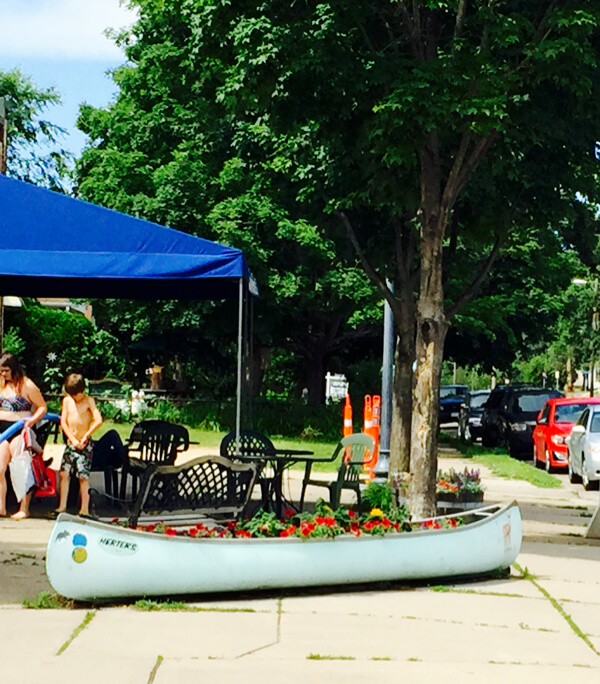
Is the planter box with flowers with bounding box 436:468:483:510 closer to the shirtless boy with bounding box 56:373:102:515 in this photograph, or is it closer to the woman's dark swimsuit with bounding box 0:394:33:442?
the shirtless boy with bounding box 56:373:102:515

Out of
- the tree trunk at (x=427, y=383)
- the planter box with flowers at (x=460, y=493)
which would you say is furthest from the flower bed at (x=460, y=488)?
the tree trunk at (x=427, y=383)

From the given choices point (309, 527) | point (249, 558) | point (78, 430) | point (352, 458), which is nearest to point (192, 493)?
point (309, 527)

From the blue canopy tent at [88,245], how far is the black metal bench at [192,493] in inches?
77.6

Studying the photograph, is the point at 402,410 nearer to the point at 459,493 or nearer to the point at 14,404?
the point at 459,493

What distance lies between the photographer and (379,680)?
6695 mm

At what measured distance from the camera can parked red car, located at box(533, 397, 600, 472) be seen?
26.7 meters

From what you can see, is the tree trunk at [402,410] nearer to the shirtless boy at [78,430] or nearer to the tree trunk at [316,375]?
the shirtless boy at [78,430]

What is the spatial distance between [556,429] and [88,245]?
16895 mm

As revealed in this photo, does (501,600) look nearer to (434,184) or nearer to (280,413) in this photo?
(434,184)

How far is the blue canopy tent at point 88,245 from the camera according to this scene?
11.8m

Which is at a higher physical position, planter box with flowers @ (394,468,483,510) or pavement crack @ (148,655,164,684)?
planter box with flowers @ (394,468,483,510)

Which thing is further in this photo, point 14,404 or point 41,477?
point 41,477

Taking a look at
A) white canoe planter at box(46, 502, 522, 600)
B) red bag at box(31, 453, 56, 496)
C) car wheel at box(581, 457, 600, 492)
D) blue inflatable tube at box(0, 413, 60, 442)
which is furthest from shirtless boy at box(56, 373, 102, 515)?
car wheel at box(581, 457, 600, 492)

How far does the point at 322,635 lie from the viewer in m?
7.82
